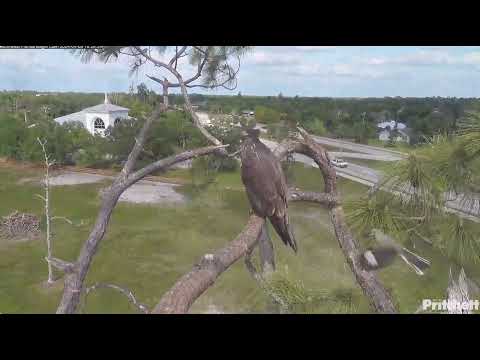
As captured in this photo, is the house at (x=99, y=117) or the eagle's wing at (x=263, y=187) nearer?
the eagle's wing at (x=263, y=187)

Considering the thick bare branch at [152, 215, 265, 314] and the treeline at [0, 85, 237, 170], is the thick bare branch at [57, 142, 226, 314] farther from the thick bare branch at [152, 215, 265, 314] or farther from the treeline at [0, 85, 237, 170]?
the thick bare branch at [152, 215, 265, 314]

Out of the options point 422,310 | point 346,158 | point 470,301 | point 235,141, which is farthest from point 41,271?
point 470,301

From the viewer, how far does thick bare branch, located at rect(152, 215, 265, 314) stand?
0.99 meters

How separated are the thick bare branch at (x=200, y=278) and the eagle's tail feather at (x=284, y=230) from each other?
32 cm

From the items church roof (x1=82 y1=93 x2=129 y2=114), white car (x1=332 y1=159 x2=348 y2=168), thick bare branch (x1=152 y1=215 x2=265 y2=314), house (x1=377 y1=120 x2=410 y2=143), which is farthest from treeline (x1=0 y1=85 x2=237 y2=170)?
house (x1=377 y1=120 x2=410 y2=143)

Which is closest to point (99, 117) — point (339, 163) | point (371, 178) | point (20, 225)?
point (20, 225)

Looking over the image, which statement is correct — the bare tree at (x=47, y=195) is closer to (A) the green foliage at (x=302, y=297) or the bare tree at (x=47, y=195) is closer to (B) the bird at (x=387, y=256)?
(A) the green foliage at (x=302, y=297)

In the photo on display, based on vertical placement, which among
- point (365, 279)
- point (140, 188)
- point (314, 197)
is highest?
point (314, 197)

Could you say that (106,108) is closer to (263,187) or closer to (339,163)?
(263,187)

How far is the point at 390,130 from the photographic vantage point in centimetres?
196

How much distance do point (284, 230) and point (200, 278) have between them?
766mm

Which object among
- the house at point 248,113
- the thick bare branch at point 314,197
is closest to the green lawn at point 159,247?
the thick bare branch at point 314,197

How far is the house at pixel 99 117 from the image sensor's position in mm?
2061

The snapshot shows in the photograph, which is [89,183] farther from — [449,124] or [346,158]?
[449,124]
